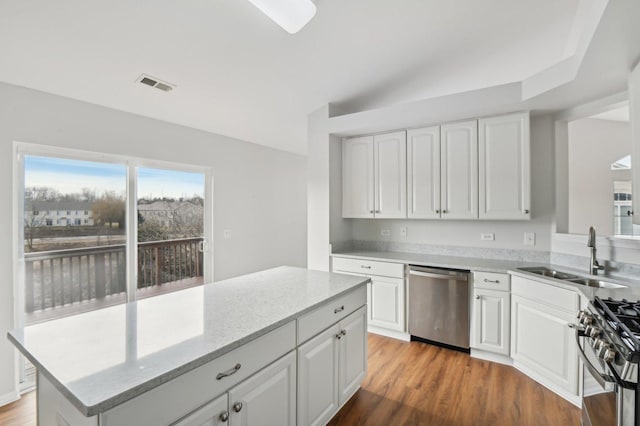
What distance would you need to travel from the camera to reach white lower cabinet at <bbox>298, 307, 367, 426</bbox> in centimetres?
161

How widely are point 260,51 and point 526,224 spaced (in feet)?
9.88

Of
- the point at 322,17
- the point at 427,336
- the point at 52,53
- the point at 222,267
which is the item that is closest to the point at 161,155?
the point at 52,53

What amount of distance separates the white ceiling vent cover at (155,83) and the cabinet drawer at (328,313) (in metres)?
2.35

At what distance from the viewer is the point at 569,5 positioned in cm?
231

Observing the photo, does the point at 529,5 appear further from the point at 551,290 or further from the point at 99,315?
the point at 99,315

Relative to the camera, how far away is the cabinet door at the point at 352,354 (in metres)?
1.94

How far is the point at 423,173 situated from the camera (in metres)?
3.27

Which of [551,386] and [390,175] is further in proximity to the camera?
[390,175]

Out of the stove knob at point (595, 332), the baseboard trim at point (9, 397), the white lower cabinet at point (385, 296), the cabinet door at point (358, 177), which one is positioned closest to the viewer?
the stove knob at point (595, 332)

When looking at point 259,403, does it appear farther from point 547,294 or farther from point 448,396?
point 547,294

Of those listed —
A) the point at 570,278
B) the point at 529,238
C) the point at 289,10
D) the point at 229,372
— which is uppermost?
the point at 289,10

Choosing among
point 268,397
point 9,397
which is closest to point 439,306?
point 268,397

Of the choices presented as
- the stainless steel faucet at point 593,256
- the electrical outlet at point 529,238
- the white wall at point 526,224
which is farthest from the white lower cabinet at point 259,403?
the electrical outlet at point 529,238

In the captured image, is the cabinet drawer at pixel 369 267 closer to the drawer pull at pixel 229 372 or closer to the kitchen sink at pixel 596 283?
the kitchen sink at pixel 596 283
